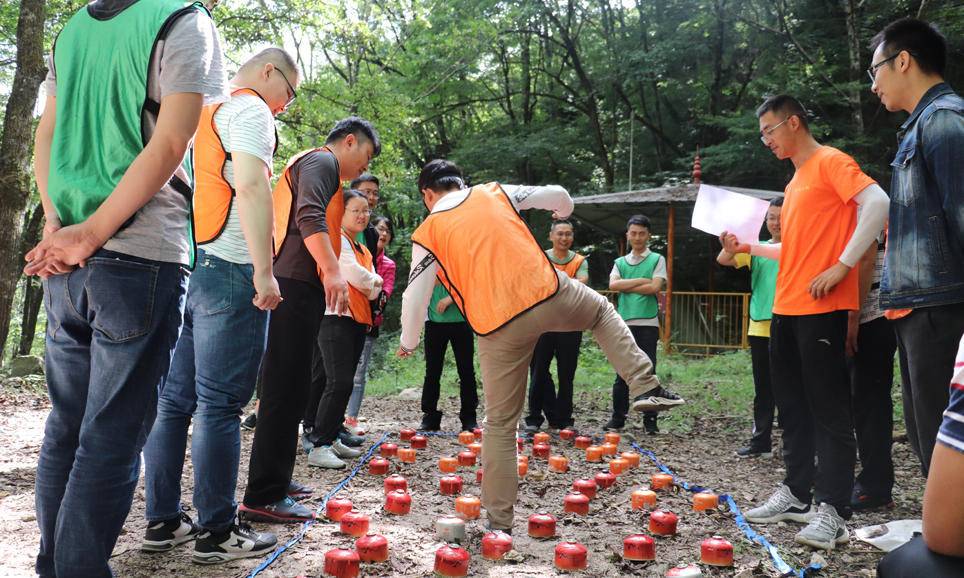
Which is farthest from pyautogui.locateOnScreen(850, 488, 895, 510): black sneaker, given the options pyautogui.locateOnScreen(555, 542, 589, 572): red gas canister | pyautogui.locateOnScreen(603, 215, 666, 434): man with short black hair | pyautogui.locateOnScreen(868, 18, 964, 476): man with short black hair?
pyautogui.locateOnScreen(603, 215, 666, 434): man with short black hair

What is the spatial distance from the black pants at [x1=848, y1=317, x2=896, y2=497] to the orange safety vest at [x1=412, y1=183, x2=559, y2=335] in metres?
2.28

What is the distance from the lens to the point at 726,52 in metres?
22.1

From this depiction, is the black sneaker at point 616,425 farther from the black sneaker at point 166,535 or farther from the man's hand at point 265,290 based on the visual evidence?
the man's hand at point 265,290

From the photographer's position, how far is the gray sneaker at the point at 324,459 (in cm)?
500

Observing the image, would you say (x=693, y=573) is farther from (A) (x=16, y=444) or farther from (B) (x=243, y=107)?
(A) (x=16, y=444)

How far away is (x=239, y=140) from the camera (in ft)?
9.48

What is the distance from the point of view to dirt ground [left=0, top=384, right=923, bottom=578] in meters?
3.00

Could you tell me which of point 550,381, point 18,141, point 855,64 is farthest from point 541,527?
point 855,64

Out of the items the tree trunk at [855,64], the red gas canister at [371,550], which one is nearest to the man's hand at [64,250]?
the red gas canister at [371,550]

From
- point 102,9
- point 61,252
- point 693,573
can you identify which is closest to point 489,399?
point 693,573

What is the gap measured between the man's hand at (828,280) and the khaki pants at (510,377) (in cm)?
99

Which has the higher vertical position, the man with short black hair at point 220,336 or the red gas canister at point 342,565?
the man with short black hair at point 220,336

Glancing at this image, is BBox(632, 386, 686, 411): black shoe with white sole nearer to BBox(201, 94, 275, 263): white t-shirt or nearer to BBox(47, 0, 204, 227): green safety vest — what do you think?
BBox(201, 94, 275, 263): white t-shirt

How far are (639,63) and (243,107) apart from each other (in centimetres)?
2197
